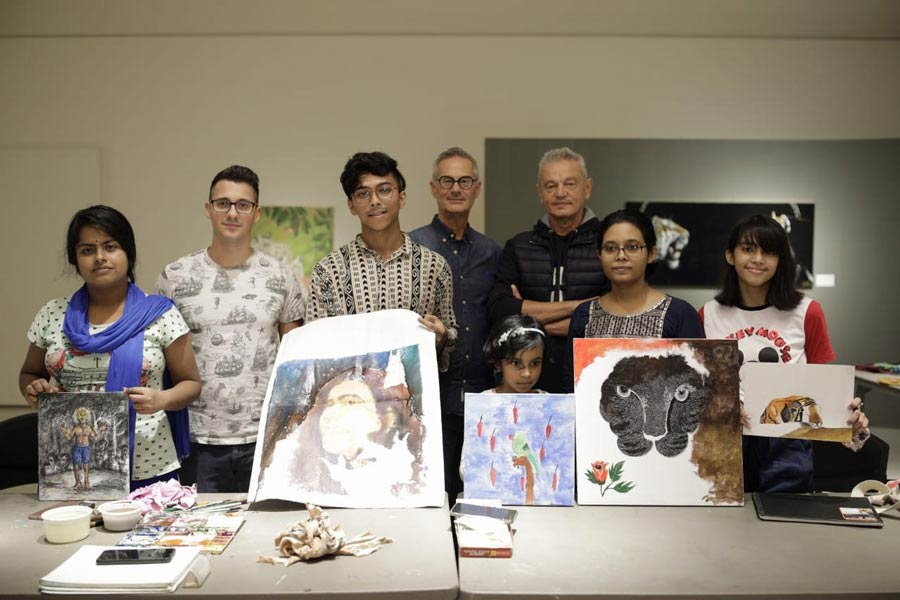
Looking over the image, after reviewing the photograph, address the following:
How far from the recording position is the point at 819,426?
6.72 feet

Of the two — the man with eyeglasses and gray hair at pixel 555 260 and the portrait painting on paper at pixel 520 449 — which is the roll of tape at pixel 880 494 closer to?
the portrait painting on paper at pixel 520 449

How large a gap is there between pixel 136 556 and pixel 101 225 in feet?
3.44

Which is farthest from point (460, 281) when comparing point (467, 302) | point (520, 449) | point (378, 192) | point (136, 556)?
point (136, 556)

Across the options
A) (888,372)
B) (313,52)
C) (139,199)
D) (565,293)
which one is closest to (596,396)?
(565,293)

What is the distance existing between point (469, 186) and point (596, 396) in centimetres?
131

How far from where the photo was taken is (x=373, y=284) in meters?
2.57

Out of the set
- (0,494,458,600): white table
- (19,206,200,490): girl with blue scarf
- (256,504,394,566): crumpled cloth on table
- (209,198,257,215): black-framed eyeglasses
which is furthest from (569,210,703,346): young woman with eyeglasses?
(19,206,200,490): girl with blue scarf

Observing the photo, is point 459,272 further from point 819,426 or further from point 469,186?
point 819,426

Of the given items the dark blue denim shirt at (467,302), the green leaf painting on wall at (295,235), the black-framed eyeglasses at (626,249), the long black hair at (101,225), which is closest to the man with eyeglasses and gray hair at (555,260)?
the dark blue denim shirt at (467,302)

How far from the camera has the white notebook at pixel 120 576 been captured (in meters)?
1.52

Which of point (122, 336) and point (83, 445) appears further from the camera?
point (122, 336)

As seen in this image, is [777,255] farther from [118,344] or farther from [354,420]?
[118,344]

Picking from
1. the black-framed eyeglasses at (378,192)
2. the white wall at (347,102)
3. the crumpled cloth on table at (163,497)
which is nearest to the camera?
the crumpled cloth on table at (163,497)

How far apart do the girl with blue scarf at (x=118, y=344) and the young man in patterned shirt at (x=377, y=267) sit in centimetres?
53
